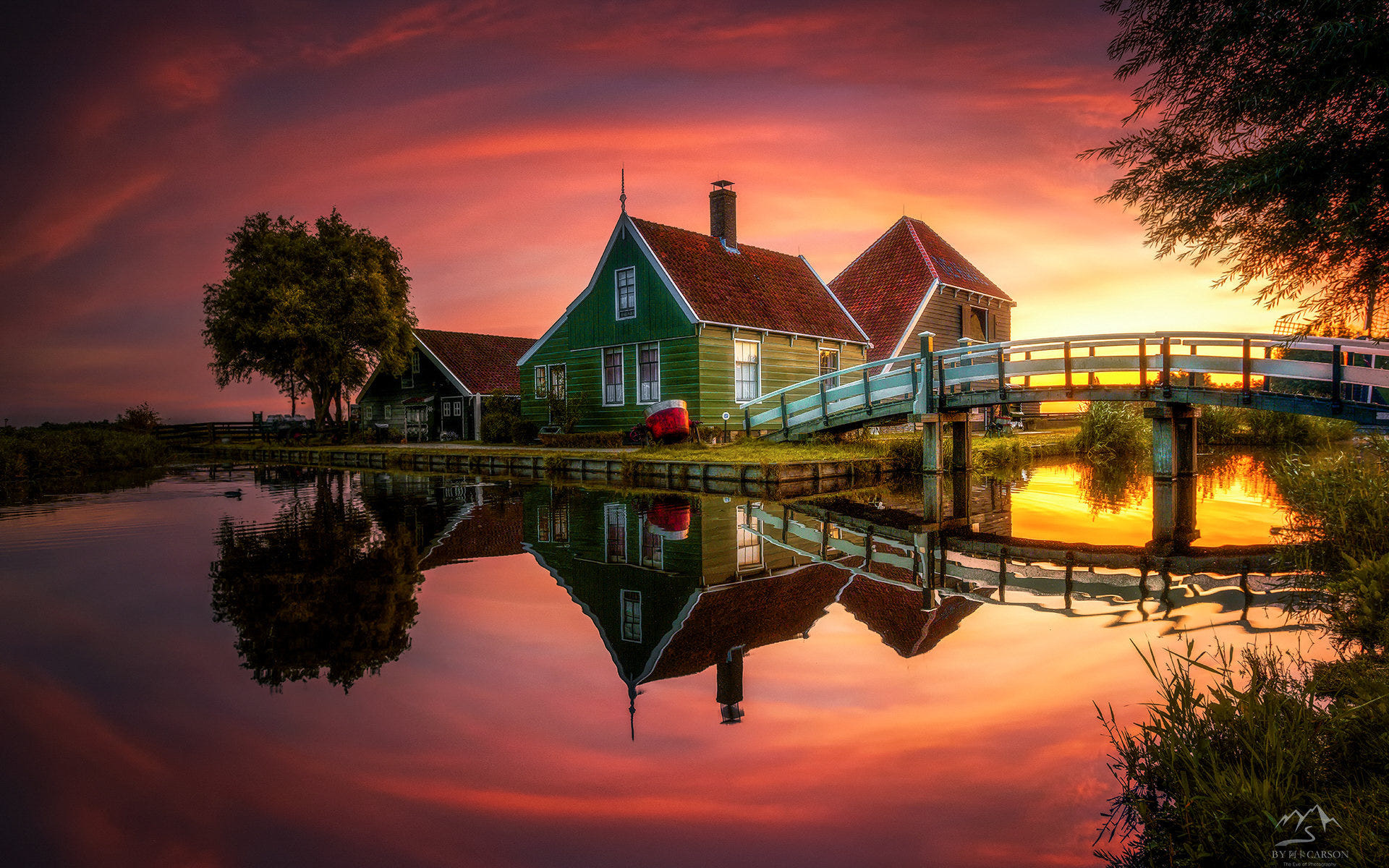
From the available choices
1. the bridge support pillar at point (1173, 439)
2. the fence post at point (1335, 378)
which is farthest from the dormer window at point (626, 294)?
the fence post at point (1335, 378)

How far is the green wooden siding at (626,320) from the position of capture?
2298 centimetres

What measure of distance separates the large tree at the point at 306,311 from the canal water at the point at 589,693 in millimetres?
28292

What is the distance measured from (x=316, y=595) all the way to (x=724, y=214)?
2228cm

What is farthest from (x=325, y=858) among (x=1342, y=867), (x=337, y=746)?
(x=1342, y=867)

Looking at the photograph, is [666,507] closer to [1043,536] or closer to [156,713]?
[1043,536]

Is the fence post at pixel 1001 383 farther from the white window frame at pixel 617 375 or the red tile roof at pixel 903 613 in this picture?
the white window frame at pixel 617 375

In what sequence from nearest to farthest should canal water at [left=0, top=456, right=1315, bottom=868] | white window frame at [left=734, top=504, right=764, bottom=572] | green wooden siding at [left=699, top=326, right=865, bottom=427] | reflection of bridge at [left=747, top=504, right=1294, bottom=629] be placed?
canal water at [left=0, top=456, right=1315, bottom=868] → reflection of bridge at [left=747, top=504, right=1294, bottom=629] → white window frame at [left=734, top=504, right=764, bottom=572] → green wooden siding at [left=699, top=326, right=865, bottom=427]

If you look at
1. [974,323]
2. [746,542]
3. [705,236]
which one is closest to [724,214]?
[705,236]

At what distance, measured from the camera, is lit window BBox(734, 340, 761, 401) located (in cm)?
2358

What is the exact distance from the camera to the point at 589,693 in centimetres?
466

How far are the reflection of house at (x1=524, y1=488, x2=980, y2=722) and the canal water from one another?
0.05m

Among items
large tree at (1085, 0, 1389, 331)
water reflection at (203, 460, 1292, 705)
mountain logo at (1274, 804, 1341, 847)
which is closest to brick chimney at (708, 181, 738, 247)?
water reflection at (203, 460, 1292, 705)

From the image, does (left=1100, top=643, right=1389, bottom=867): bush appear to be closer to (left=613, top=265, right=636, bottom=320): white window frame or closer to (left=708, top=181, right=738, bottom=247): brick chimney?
(left=613, top=265, right=636, bottom=320): white window frame

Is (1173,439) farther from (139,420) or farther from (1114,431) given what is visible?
(139,420)
